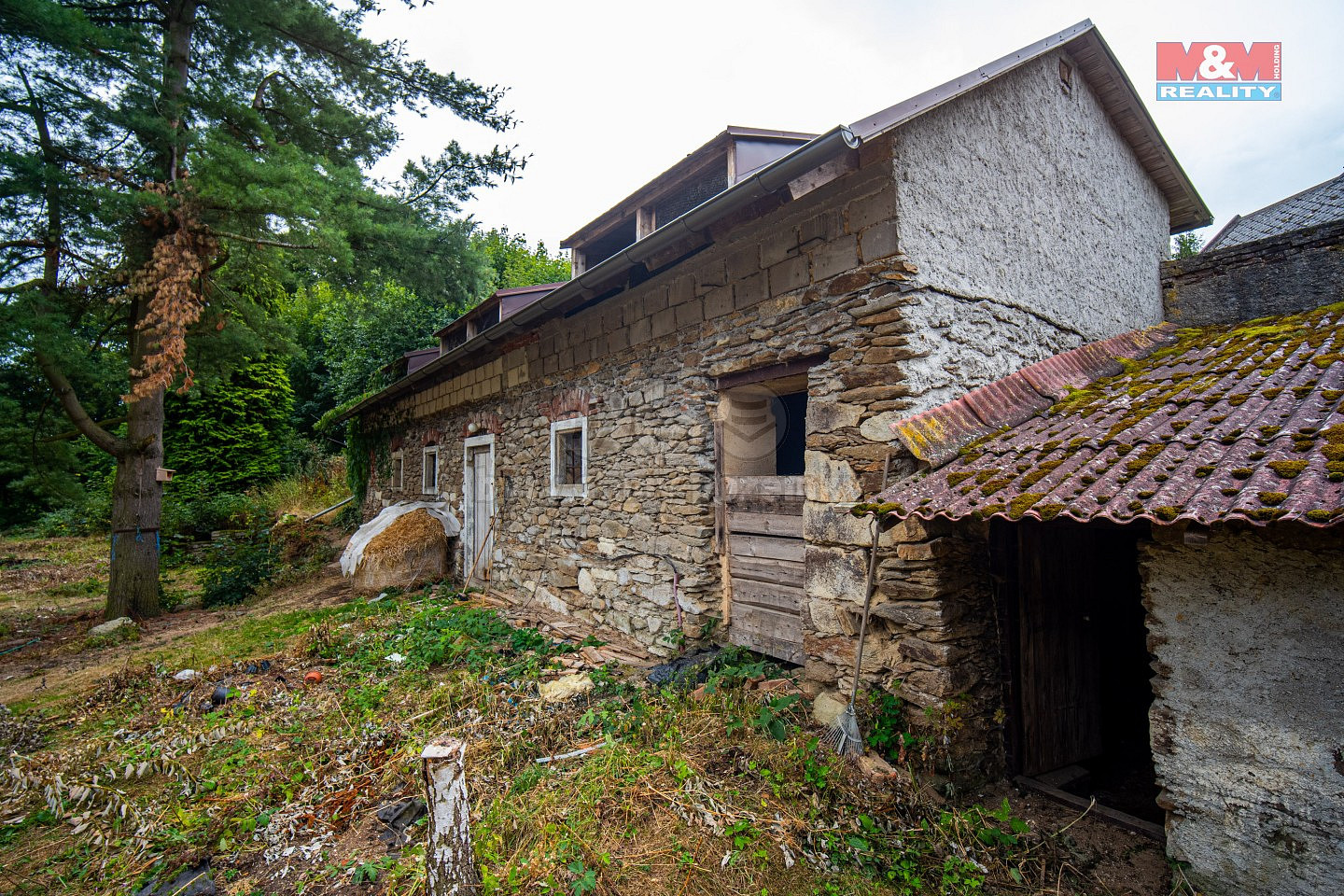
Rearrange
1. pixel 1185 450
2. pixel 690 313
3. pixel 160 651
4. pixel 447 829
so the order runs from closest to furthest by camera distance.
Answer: pixel 447 829
pixel 1185 450
pixel 690 313
pixel 160 651

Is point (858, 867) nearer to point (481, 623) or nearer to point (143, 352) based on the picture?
point (481, 623)

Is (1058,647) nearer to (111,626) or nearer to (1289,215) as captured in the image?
(1289,215)

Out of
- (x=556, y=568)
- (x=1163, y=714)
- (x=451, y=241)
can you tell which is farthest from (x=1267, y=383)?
(x=451, y=241)

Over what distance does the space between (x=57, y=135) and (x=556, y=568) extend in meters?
8.08

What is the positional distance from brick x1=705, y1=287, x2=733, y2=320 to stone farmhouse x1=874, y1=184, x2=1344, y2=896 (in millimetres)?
1944

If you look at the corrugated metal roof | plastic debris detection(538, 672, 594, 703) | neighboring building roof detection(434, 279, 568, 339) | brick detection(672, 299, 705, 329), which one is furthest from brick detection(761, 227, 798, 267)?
neighboring building roof detection(434, 279, 568, 339)

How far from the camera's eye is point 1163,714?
111 inches

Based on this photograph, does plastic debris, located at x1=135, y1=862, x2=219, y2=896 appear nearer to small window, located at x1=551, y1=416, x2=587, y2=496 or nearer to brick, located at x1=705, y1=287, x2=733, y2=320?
small window, located at x1=551, y1=416, x2=587, y2=496

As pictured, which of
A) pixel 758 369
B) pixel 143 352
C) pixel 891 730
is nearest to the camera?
pixel 891 730

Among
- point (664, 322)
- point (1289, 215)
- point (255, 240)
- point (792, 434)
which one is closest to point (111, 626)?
point (255, 240)

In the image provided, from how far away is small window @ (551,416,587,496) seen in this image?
23.1 ft

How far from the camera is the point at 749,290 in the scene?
4.79 metres

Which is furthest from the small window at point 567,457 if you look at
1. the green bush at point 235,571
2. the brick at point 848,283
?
the green bush at point 235,571

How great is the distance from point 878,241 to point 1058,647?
3187 mm
